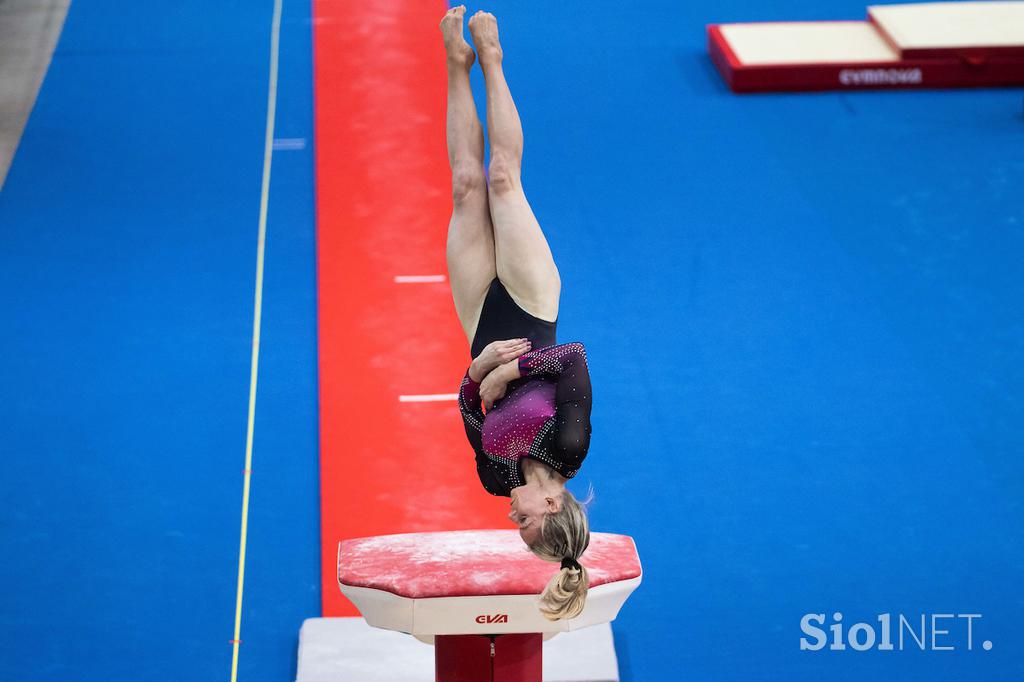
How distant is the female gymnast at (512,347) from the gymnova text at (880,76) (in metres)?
4.26

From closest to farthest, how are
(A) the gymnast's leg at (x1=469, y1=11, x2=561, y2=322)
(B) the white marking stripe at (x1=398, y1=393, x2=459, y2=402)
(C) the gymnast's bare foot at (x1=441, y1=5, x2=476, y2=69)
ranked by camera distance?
(A) the gymnast's leg at (x1=469, y1=11, x2=561, y2=322), (C) the gymnast's bare foot at (x1=441, y1=5, x2=476, y2=69), (B) the white marking stripe at (x1=398, y1=393, x2=459, y2=402)

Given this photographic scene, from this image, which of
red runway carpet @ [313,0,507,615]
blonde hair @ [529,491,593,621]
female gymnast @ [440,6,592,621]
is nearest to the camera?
blonde hair @ [529,491,593,621]

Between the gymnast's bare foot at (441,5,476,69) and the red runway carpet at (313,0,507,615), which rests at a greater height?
the gymnast's bare foot at (441,5,476,69)

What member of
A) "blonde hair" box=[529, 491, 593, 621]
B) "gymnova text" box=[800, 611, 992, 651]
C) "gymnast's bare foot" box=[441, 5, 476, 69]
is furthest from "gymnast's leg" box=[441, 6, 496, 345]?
"gymnova text" box=[800, 611, 992, 651]

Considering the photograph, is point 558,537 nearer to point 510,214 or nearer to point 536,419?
point 536,419

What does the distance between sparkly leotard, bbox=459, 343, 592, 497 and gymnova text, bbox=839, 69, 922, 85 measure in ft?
16.1

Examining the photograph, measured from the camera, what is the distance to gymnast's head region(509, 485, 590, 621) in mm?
3410

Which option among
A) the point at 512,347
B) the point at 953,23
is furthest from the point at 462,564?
the point at 953,23

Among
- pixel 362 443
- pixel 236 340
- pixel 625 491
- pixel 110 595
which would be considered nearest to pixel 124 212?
pixel 236 340

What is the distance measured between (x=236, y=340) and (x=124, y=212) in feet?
4.86

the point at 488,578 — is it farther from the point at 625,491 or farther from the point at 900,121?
the point at 900,121

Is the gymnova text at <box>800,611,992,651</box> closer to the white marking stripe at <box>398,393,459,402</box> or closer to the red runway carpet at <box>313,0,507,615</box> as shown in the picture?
the red runway carpet at <box>313,0,507,615</box>

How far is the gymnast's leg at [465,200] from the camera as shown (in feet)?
14.3

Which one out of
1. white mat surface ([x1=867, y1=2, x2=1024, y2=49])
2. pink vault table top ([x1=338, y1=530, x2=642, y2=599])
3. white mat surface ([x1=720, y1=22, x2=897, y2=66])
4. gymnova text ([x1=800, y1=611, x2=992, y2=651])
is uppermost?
pink vault table top ([x1=338, y1=530, x2=642, y2=599])
